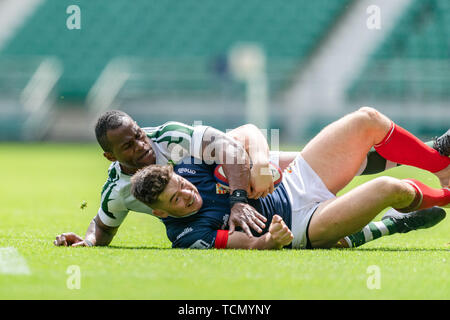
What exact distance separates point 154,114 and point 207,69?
199 centimetres

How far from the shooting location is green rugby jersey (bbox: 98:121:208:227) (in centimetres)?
436

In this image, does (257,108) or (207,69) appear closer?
(257,108)

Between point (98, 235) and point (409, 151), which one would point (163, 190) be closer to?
point (98, 235)

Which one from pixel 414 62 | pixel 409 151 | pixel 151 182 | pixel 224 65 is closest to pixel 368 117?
pixel 409 151

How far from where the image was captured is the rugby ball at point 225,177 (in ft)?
14.1

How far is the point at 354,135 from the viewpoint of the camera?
4.45 meters

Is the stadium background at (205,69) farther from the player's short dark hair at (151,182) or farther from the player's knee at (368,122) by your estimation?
the player's short dark hair at (151,182)

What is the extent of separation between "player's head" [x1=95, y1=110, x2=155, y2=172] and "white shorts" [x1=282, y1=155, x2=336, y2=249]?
0.86 m

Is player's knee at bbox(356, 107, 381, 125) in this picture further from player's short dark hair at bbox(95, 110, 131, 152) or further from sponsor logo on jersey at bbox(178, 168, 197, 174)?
player's short dark hair at bbox(95, 110, 131, 152)

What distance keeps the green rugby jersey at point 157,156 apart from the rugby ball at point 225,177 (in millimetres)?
150

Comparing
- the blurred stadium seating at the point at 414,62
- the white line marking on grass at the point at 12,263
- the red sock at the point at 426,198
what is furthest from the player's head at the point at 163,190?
the blurred stadium seating at the point at 414,62

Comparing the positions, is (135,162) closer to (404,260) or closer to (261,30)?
(404,260)

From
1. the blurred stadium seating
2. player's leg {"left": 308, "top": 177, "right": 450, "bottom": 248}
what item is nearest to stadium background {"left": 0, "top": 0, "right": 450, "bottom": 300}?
the blurred stadium seating

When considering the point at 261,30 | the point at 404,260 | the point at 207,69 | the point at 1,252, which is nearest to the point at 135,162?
the point at 1,252
